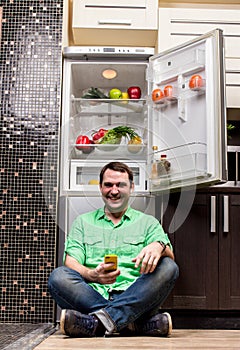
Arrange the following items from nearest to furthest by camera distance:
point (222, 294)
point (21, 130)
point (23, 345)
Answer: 1. point (23, 345)
2. point (222, 294)
3. point (21, 130)

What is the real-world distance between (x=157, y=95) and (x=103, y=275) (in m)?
1.21

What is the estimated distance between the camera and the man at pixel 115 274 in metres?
2.25

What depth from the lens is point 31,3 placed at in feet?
11.2

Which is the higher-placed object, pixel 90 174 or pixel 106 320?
pixel 90 174

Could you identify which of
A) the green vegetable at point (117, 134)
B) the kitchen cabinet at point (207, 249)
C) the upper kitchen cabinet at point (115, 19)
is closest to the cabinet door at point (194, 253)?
the kitchen cabinet at point (207, 249)

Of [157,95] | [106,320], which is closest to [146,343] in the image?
[106,320]

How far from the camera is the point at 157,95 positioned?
312cm

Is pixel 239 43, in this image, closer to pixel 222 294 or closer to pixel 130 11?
pixel 130 11

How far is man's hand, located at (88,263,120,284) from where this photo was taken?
7.35 feet

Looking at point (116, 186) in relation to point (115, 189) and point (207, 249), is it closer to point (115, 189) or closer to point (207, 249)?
point (115, 189)

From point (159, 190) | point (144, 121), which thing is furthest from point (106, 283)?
point (144, 121)

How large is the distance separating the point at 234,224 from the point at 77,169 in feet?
3.05

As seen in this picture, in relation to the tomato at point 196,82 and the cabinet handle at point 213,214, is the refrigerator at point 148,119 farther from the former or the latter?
the cabinet handle at point 213,214

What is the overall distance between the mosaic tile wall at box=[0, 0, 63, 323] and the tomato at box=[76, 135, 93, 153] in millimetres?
157
